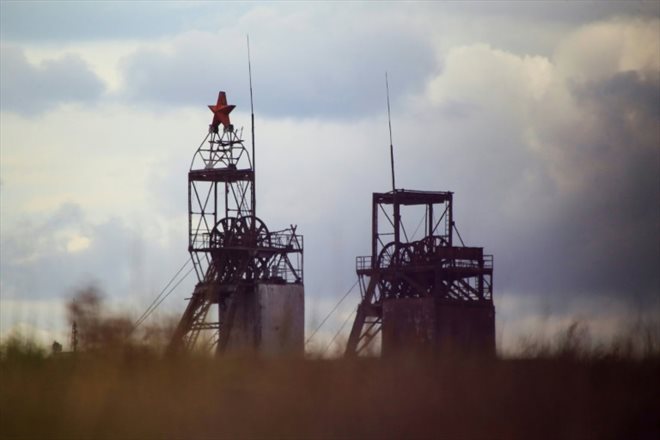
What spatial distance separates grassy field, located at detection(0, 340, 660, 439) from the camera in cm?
3225

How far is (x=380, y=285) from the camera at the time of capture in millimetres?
70438

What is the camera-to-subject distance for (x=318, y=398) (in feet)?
112

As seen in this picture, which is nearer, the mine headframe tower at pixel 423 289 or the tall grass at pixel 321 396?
the tall grass at pixel 321 396

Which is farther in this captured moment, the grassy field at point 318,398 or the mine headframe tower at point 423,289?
the mine headframe tower at point 423,289

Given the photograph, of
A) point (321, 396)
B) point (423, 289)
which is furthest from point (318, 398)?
point (423, 289)

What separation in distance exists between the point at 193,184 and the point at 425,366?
3222 cm

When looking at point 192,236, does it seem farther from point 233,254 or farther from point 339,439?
point 339,439

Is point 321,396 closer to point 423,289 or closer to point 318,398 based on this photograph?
point 318,398

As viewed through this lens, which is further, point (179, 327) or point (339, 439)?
point (179, 327)

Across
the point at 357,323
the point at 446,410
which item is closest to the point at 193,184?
the point at 357,323

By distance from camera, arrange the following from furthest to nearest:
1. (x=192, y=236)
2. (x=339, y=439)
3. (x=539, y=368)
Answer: (x=192, y=236) → (x=539, y=368) → (x=339, y=439)

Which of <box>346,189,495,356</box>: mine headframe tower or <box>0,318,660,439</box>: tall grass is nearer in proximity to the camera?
<box>0,318,660,439</box>: tall grass

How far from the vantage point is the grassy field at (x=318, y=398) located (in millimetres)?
32250

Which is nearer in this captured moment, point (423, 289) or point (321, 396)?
point (321, 396)
